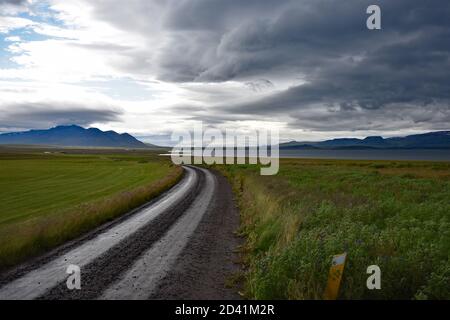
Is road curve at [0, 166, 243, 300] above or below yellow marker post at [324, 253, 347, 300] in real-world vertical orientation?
below

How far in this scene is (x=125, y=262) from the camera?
10.3 metres

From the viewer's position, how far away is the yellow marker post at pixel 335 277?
663 cm

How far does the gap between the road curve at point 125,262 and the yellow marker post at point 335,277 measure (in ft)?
7.02

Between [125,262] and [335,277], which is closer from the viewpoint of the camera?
[335,277]

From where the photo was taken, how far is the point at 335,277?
685 centimetres

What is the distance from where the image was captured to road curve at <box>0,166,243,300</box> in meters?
7.95

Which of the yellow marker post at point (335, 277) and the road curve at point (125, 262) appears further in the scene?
the road curve at point (125, 262)

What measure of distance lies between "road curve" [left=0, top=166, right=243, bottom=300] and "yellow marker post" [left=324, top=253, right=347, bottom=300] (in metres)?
2.14

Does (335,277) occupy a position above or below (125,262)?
above

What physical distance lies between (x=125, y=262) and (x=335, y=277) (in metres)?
6.03

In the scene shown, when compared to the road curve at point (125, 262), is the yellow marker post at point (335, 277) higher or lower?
higher

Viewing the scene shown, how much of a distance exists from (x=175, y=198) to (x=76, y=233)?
1200 centimetres

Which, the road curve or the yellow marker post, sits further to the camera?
the road curve
